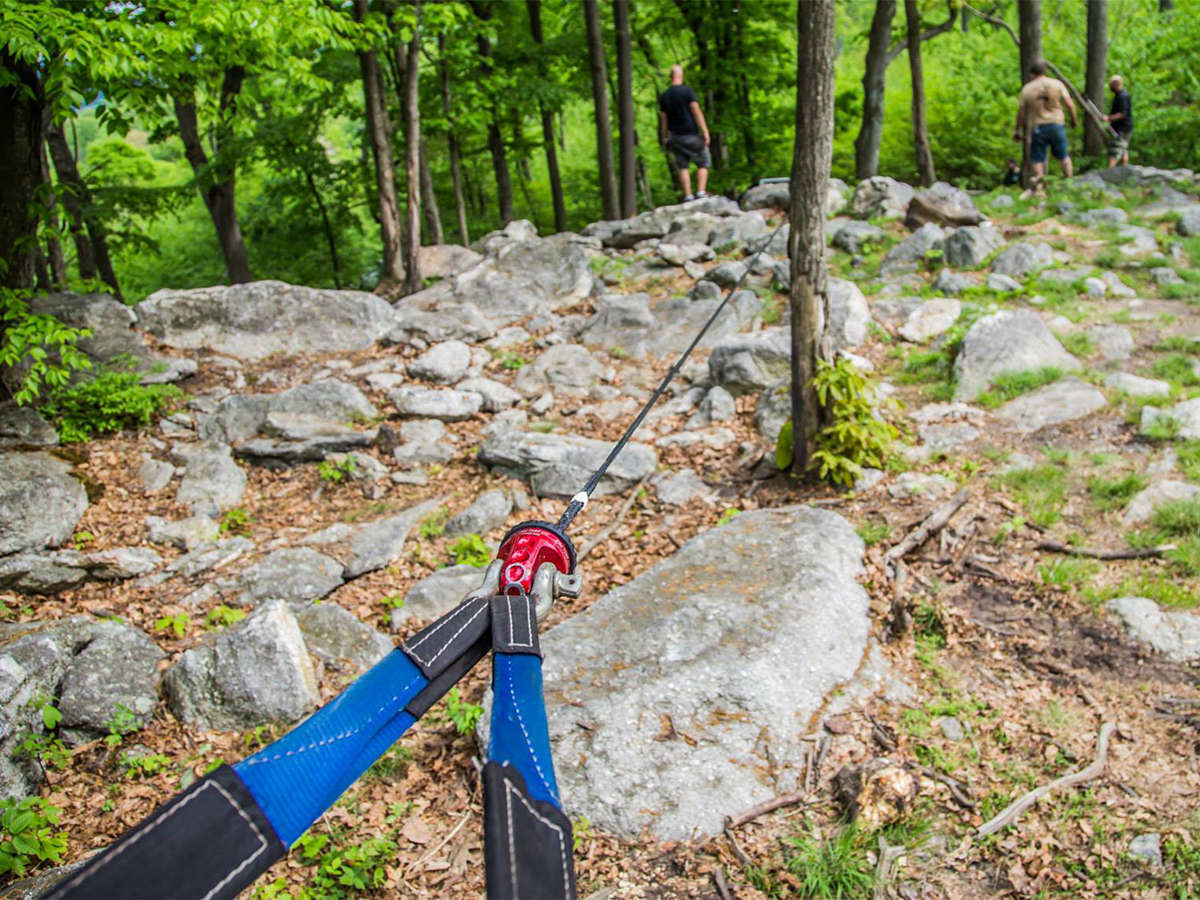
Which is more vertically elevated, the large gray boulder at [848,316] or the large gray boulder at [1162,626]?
the large gray boulder at [848,316]

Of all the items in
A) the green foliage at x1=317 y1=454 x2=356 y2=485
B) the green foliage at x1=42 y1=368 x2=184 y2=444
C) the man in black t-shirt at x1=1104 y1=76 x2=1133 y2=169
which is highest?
the man in black t-shirt at x1=1104 y1=76 x2=1133 y2=169

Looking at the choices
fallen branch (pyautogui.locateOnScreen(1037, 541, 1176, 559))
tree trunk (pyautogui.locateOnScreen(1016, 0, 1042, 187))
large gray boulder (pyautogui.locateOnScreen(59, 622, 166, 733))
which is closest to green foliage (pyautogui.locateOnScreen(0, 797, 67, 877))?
large gray boulder (pyautogui.locateOnScreen(59, 622, 166, 733))

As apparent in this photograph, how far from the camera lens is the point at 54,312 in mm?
8070

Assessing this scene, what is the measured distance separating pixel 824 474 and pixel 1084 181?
10.5 m

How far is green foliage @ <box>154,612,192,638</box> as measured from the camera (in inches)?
179

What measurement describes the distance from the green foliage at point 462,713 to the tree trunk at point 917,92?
13638 mm

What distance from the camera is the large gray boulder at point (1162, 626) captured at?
3795mm

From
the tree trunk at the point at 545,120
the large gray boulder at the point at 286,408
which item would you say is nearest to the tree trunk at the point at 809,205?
the large gray boulder at the point at 286,408

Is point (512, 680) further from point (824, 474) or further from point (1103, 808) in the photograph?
point (824, 474)

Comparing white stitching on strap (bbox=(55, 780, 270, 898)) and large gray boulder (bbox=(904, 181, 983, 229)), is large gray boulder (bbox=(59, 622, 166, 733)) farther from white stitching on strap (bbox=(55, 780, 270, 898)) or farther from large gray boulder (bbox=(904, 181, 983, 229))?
large gray boulder (bbox=(904, 181, 983, 229))

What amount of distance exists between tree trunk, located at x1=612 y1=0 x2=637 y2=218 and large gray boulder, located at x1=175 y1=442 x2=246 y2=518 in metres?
9.24

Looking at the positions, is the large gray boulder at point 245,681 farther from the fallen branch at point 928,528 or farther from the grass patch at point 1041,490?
the grass patch at point 1041,490

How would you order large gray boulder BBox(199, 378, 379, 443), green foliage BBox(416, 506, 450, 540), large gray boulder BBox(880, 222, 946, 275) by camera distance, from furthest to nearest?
large gray boulder BBox(880, 222, 946, 275), large gray boulder BBox(199, 378, 379, 443), green foliage BBox(416, 506, 450, 540)

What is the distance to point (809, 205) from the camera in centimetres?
545
